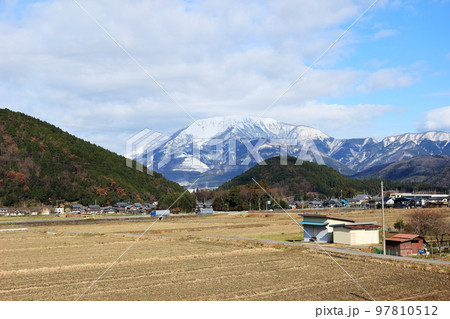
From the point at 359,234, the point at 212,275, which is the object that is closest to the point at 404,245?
the point at 359,234

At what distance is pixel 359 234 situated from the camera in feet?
111

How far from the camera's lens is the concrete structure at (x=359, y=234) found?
111ft

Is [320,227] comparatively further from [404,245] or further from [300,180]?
[300,180]

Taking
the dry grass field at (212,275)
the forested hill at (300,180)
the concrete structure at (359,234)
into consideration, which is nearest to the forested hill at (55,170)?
the forested hill at (300,180)

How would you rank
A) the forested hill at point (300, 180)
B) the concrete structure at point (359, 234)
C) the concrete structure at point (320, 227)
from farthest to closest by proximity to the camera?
the forested hill at point (300, 180), the concrete structure at point (320, 227), the concrete structure at point (359, 234)

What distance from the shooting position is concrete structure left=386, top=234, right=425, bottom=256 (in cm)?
2784

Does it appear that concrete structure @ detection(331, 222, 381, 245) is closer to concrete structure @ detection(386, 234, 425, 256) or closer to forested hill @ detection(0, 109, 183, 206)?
concrete structure @ detection(386, 234, 425, 256)

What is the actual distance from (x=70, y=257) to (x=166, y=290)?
1388 centimetres

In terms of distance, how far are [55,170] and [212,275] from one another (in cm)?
10995

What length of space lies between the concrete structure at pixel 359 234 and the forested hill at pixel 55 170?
310 feet

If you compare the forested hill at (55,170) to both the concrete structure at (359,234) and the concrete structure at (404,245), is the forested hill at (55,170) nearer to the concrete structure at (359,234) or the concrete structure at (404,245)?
the concrete structure at (359,234)

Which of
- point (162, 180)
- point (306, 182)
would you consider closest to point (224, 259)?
point (162, 180)
